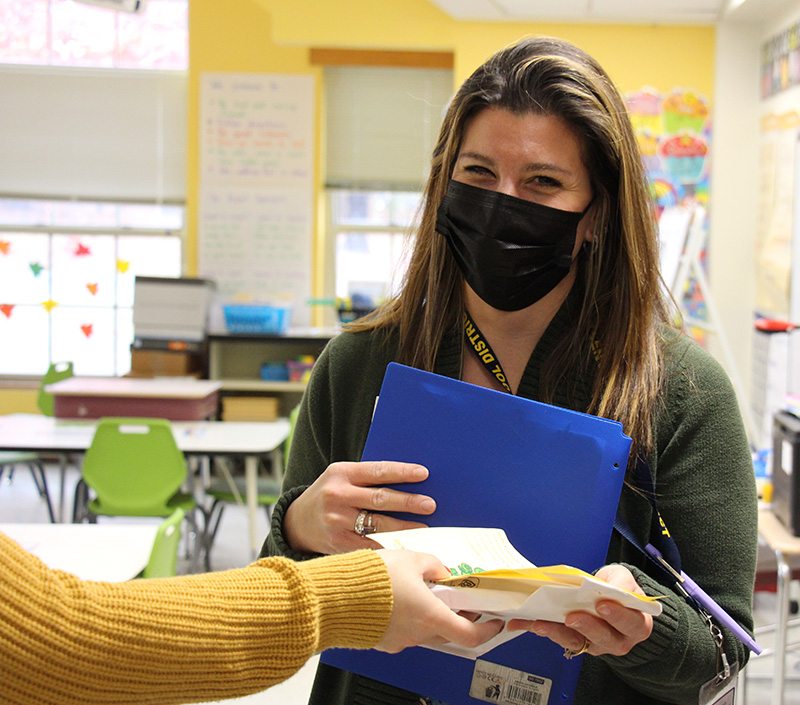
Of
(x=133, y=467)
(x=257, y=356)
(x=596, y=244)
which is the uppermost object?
(x=596, y=244)

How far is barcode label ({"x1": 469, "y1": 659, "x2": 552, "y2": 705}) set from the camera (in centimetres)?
98

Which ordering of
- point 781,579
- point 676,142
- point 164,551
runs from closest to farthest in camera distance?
point 164,551
point 781,579
point 676,142

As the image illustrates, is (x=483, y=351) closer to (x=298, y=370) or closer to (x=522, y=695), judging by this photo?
(x=522, y=695)

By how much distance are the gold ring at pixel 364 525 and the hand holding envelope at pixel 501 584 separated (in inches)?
1.8

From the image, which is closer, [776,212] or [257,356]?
[776,212]

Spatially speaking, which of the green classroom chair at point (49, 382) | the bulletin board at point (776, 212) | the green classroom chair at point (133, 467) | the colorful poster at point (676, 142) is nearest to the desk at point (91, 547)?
the green classroom chair at point (133, 467)

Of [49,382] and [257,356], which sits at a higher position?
[257,356]

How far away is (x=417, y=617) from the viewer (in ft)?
2.61

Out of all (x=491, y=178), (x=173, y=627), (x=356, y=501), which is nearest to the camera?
(x=173, y=627)

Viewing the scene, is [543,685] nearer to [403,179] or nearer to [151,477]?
[151,477]

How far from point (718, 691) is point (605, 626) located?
0.87ft

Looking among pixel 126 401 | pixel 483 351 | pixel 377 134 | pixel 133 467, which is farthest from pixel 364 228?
pixel 483 351

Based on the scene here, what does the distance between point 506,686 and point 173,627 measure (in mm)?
497

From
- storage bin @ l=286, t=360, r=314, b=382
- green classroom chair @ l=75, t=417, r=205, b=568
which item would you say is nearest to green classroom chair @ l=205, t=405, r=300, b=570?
green classroom chair @ l=75, t=417, r=205, b=568
